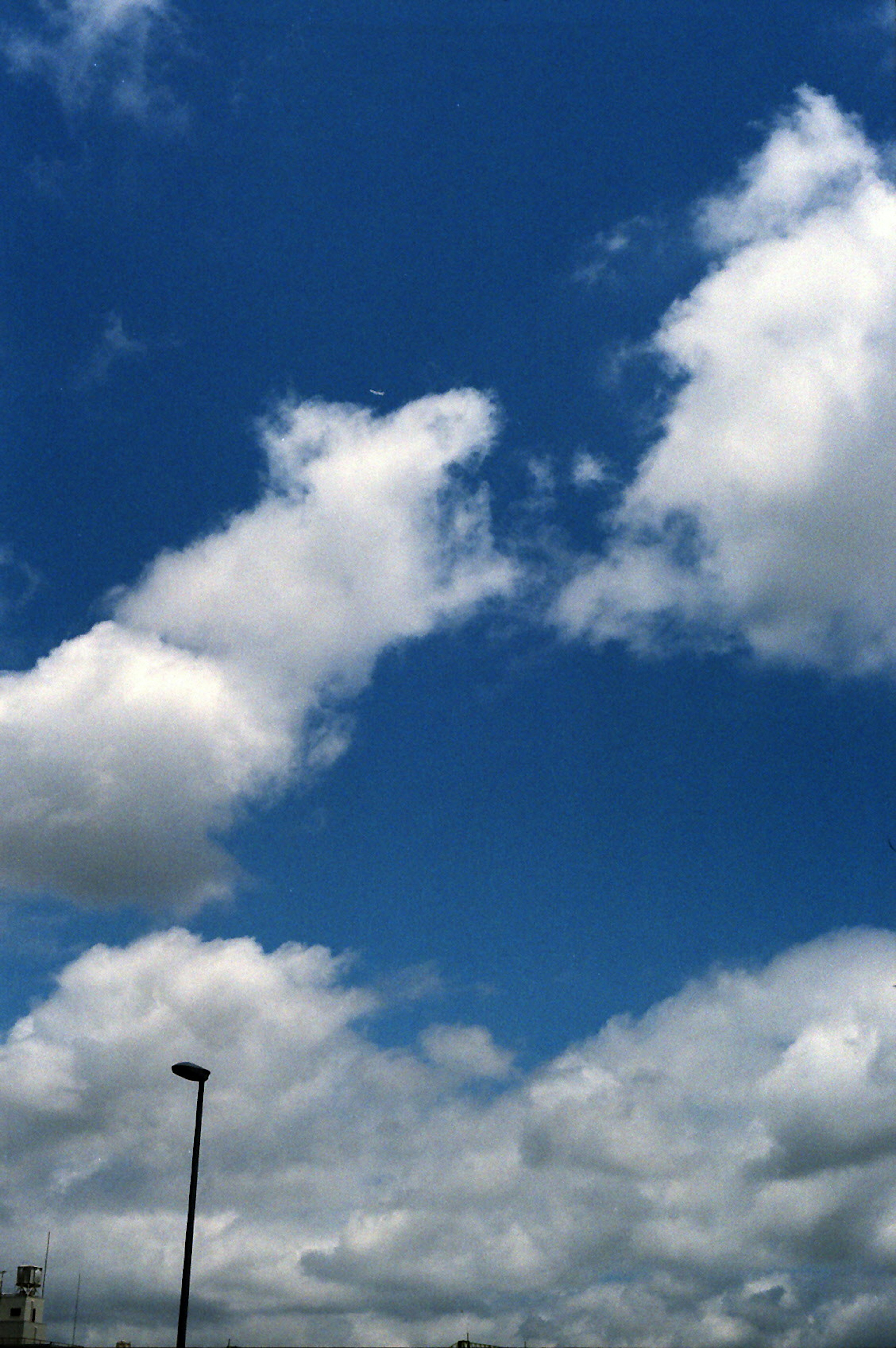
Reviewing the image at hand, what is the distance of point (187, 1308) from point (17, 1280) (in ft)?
306

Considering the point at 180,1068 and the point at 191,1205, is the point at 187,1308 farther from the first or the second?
the point at 180,1068

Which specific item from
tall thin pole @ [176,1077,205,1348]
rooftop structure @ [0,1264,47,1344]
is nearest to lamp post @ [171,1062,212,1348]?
tall thin pole @ [176,1077,205,1348]

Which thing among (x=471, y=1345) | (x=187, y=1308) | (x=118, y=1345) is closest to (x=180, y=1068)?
(x=187, y=1308)

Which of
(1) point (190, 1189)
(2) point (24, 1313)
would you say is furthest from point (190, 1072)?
(2) point (24, 1313)

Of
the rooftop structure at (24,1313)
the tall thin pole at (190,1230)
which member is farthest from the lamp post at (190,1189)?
the rooftop structure at (24,1313)

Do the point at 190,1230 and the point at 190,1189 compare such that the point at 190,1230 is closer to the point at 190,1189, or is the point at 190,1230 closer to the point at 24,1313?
the point at 190,1189

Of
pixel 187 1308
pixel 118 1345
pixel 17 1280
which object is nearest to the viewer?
pixel 187 1308

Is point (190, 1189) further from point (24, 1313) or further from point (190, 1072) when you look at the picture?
point (24, 1313)

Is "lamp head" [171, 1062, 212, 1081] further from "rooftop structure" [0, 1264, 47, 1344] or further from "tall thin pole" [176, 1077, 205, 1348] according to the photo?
"rooftop structure" [0, 1264, 47, 1344]

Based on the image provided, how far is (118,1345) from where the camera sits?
11206 centimetres

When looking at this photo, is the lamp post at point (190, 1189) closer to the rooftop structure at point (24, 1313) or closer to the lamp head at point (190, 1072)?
the lamp head at point (190, 1072)

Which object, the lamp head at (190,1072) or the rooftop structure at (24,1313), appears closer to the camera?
the lamp head at (190,1072)

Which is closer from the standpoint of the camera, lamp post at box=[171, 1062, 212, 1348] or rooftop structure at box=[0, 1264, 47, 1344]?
lamp post at box=[171, 1062, 212, 1348]

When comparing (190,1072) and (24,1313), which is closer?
(190,1072)
